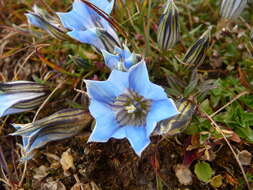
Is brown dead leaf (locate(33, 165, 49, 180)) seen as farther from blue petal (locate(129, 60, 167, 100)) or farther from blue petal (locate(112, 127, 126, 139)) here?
blue petal (locate(129, 60, 167, 100))

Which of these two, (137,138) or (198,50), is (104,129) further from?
(198,50)

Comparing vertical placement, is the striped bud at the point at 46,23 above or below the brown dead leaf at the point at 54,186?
above

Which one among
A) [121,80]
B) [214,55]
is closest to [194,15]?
[214,55]

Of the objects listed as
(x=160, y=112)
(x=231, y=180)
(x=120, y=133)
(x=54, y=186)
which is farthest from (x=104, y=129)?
(x=231, y=180)

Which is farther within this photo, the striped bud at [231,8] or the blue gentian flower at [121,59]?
the striped bud at [231,8]

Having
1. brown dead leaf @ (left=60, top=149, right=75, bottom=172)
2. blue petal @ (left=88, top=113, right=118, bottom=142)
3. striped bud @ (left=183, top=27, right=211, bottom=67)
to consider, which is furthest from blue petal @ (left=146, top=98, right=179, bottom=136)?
brown dead leaf @ (left=60, top=149, right=75, bottom=172)

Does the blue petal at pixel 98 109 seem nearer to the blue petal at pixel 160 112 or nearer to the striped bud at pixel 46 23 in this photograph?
the blue petal at pixel 160 112

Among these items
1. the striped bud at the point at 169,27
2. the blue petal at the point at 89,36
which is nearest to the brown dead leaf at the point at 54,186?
the blue petal at the point at 89,36
